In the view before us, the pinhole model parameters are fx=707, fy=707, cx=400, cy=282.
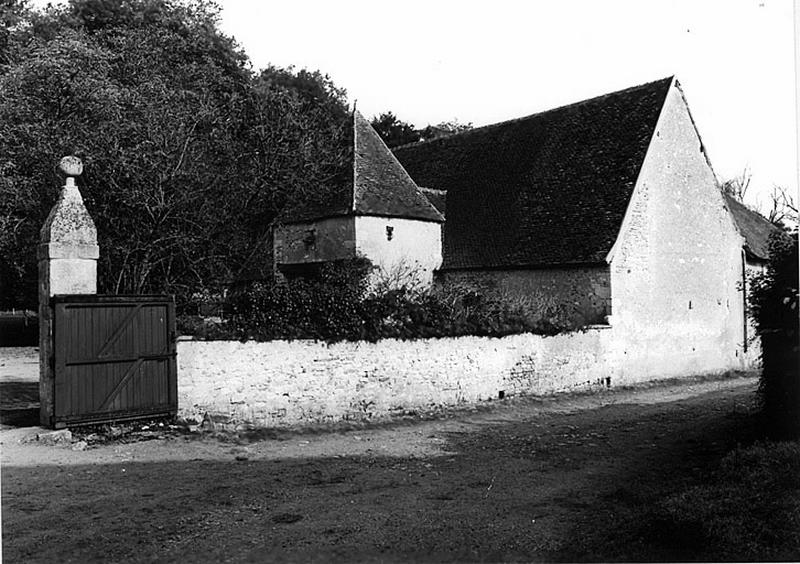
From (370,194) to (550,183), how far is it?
6497 millimetres

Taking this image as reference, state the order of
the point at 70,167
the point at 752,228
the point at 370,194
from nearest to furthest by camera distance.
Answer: the point at 70,167, the point at 370,194, the point at 752,228

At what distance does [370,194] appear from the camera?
1889cm

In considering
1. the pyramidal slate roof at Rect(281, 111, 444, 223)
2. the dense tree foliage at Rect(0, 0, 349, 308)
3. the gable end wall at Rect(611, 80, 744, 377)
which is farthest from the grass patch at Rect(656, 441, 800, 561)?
the dense tree foliage at Rect(0, 0, 349, 308)

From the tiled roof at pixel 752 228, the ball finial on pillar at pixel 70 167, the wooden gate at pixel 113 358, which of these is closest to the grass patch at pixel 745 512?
the wooden gate at pixel 113 358

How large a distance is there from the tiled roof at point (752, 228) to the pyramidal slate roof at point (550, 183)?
17.0 ft

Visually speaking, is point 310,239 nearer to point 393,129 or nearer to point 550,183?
point 550,183

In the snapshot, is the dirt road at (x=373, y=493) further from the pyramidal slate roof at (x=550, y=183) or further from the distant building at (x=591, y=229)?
the pyramidal slate roof at (x=550, y=183)

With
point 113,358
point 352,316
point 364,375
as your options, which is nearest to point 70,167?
point 113,358

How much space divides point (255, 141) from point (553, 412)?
13899mm

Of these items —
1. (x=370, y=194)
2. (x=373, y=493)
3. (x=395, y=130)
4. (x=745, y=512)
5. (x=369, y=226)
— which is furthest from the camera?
(x=395, y=130)

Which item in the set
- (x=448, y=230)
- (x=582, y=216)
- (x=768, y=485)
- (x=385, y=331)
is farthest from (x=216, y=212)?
(x=768, y=485)

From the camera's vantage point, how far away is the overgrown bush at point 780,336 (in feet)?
30.6

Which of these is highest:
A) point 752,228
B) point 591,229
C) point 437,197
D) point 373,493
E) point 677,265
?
point 437,197

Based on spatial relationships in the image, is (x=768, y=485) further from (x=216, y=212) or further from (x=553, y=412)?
(x=216, y=212)
